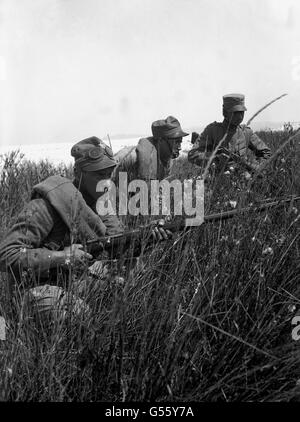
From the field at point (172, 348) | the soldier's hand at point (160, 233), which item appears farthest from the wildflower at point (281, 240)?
the soldier's hand at point (160, 233)

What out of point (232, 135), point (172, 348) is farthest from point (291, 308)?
point (232, 135)

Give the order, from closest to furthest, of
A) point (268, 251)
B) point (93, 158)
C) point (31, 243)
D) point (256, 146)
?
point (268, 251) < point (31, 243) < point (93, 158) < point (256, 146)

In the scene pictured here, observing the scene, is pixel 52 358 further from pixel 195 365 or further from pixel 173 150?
pixel 173 150

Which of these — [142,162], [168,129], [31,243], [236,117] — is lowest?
[31,243]

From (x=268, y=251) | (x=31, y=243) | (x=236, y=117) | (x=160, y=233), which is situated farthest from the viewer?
(x=236, y=117)

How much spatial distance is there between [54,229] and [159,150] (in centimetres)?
257

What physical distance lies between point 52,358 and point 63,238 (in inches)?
43.9

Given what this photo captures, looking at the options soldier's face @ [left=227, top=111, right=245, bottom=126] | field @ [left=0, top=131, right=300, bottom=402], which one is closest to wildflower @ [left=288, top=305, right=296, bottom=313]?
field @ [left=0, top=131, right=300, bottom=402]

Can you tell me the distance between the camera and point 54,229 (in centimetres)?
288

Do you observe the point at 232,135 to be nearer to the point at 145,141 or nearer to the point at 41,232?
the point at 145,141

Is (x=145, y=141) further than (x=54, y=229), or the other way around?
(x=145, y=141)

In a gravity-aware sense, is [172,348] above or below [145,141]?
below

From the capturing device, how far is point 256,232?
2.24 meters

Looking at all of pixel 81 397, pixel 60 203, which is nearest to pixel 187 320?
pixel 81 397
